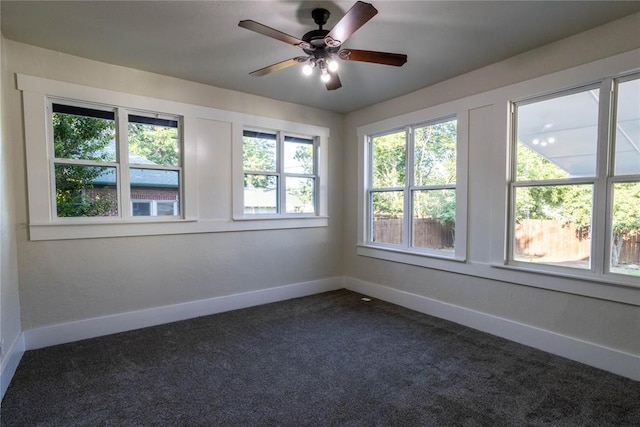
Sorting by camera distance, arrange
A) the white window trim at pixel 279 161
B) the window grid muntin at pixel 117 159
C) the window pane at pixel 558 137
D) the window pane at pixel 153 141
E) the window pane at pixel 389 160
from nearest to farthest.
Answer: the window pane at pixel 558 137
the window grid muntin at pixel 117 159
the window pane at pixel 153 141
the white window trim at pixel 279 161
the window pane at pixel 389 160

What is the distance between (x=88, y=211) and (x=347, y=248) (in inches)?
135

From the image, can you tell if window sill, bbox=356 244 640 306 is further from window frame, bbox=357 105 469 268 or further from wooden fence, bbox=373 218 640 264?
wooden fence, bbox=373 218 640 264

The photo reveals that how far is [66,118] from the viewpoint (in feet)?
10.4

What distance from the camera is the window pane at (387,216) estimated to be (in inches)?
173

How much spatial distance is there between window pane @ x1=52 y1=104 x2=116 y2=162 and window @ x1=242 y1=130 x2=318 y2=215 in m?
1.48

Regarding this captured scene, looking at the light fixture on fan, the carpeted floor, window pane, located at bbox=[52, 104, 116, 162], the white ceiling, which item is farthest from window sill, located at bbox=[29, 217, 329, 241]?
the light fixture on fan

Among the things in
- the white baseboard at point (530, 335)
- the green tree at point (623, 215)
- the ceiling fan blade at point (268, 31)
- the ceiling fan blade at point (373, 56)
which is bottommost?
the white baseboard at point (530, 335)

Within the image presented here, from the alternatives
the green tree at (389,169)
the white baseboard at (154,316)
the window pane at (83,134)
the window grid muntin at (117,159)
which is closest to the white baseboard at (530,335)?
the green tree at (389,169)

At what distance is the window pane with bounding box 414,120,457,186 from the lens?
12.3 ft

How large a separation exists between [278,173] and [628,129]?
3596mm

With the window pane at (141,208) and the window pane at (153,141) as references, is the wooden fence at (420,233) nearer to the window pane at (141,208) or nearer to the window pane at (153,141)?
the window pane at (153,141)

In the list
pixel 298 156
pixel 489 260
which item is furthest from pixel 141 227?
pixel 489 260

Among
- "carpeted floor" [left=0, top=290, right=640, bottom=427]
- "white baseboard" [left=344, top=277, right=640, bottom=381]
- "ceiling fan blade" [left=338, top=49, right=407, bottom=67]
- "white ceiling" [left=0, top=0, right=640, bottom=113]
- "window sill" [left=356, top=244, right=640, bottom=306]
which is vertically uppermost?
"white ceiling" [left=0, top=0, right=640, bottom=113]

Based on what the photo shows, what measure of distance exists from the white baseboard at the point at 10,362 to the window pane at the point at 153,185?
145cm
